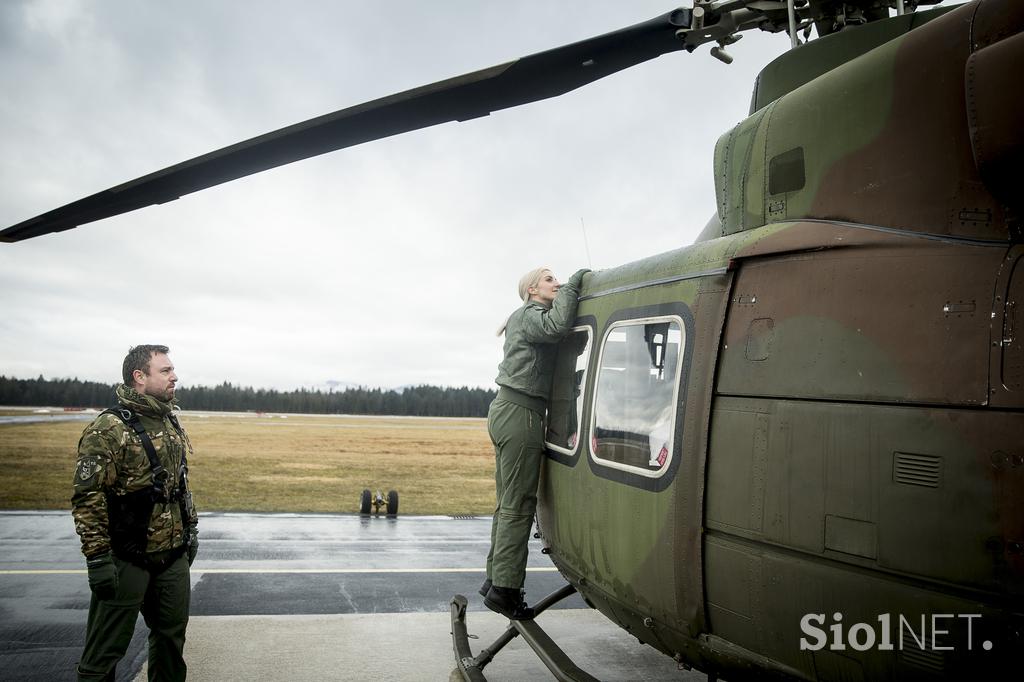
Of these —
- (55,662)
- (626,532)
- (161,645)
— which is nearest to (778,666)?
(626,532)

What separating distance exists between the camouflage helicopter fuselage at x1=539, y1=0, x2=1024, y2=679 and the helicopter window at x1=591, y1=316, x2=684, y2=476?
21mm

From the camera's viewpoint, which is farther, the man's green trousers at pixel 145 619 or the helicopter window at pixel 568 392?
the helicopter window at pixel 568 392

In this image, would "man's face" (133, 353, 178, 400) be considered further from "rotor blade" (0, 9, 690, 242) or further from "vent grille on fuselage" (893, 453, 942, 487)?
"vent grille on fuselage" (893, 453, 942, 487)

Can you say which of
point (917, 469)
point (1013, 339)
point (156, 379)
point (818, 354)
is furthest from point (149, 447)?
point (1013, 339)

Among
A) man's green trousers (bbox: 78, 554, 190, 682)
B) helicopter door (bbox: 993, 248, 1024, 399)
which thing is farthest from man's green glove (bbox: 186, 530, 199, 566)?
helicopter door (bbox: 993, 248, 1024, 399)

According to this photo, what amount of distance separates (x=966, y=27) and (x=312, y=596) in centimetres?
740

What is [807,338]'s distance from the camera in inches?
102

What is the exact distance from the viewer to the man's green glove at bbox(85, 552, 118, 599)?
382 cm

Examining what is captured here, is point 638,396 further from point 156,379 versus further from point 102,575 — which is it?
point 102,575

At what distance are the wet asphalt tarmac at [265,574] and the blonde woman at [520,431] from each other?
175 cm

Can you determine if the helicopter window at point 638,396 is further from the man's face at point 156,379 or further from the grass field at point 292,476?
the grass field at point 292,476

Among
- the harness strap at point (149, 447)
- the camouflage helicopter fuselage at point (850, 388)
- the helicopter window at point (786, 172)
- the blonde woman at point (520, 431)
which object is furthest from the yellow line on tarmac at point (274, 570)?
the helicopter window at point (786, 172)

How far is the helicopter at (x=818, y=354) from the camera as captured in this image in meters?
2.17

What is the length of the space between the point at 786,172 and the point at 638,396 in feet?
4.44
